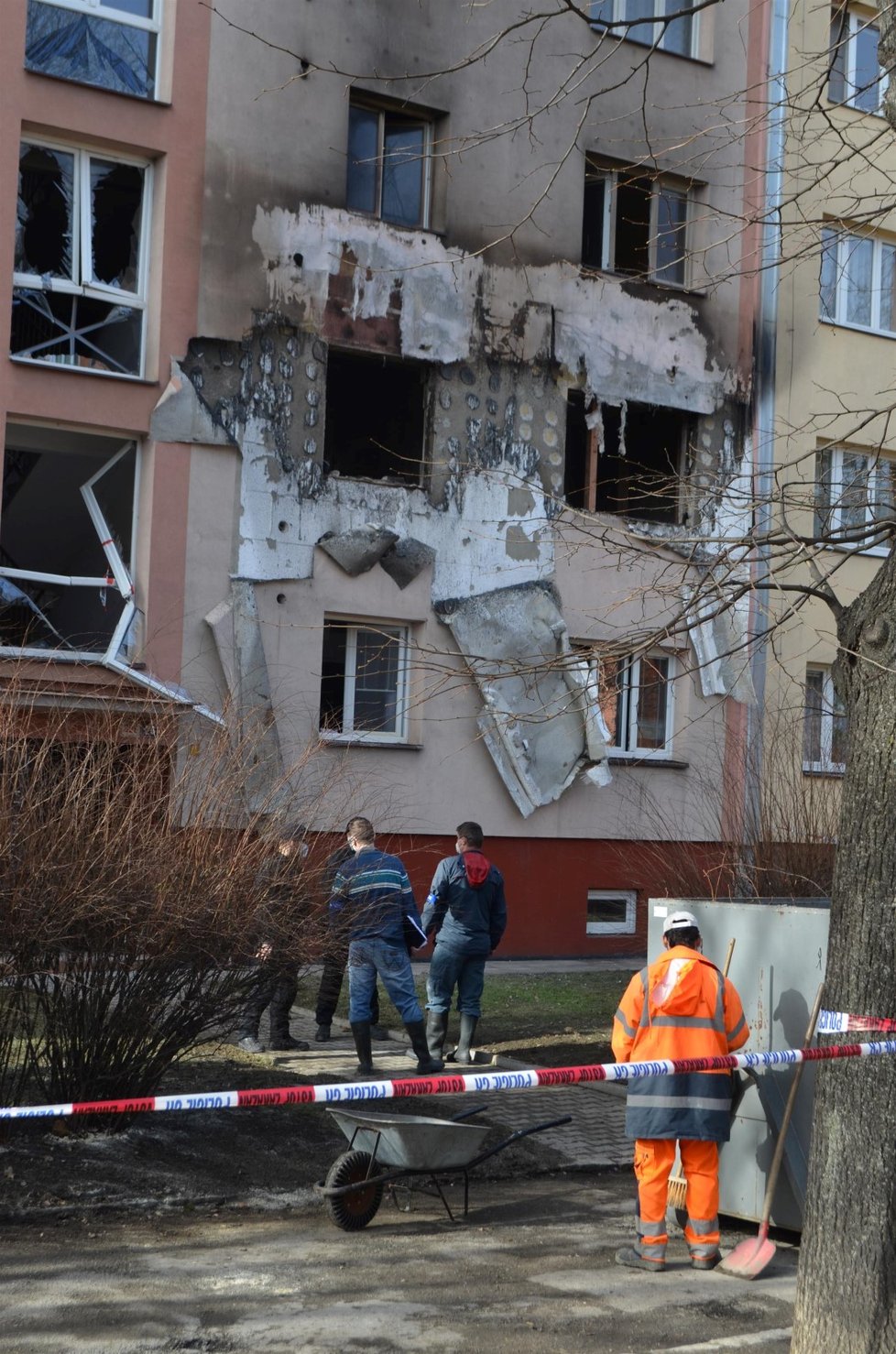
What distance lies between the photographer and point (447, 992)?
11930 mm

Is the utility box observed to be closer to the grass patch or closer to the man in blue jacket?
the grass patch

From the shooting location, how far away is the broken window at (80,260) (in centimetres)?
1652

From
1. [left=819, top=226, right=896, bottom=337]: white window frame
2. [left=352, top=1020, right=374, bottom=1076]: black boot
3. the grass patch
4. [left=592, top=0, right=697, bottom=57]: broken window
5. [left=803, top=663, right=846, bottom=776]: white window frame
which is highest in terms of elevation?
[left=592, top=0, right=697, bottom=57]: broken window

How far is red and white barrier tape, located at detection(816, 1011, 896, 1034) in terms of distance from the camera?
5336 mm

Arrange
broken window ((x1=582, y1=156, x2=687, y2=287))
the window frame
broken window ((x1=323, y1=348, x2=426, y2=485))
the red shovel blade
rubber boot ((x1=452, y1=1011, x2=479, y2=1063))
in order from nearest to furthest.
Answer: the red shovel blade, rubber boot ((x1=452, y1=1011, x2=479, y2=1063)), the window frame, broken window ((x1=323, y1=348, x2=426, y2=485)), broken window ((x1=582, y1=156, x2=687, y2=287))

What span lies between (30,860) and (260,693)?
976 centimetres

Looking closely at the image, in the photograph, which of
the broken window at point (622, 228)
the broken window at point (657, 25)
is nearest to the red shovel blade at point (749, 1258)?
the broken window at point (622, 228)

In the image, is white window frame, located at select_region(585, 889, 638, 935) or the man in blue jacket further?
white window frame, located at select_region(585, 889, 638, 935)

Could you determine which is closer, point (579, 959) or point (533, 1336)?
point (533, 1336)

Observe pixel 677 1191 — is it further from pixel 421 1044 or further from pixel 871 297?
pixel 871 297

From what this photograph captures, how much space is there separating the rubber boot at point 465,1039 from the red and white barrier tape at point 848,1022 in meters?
6.37

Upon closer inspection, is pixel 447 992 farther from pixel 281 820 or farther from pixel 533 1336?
pixel 533 1336

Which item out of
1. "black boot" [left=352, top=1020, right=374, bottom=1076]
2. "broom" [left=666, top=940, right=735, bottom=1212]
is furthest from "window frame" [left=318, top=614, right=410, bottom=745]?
"broom" [left=666, top=940, right=735, bottom=1212]

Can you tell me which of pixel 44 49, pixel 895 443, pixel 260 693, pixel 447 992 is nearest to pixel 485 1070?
pixel 447 992
